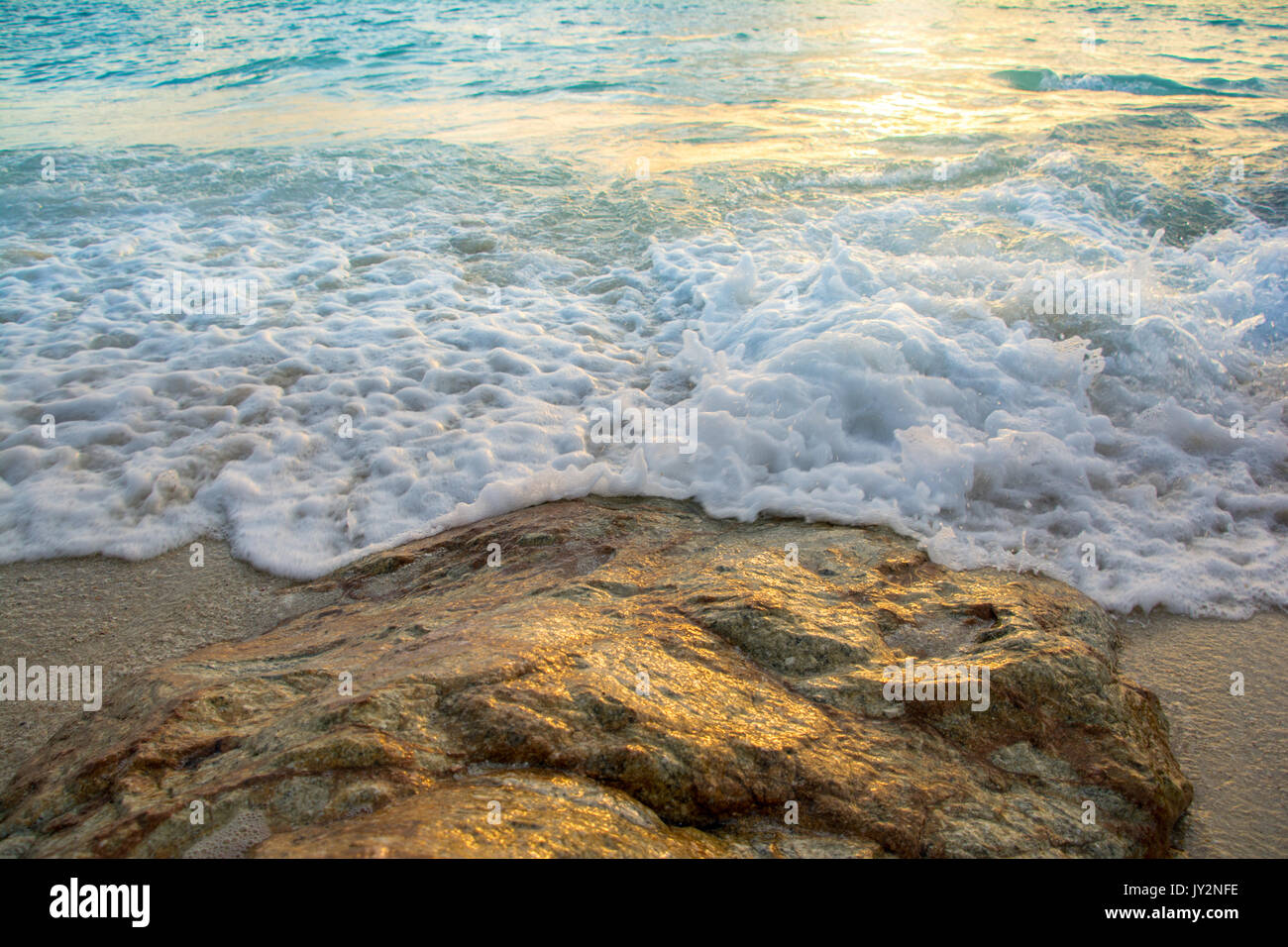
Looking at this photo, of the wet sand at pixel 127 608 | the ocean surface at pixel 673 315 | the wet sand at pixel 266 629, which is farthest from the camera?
the ocean surface at pixel 673 315

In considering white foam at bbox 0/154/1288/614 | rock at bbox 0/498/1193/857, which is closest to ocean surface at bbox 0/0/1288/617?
white foam at bbox 0/154/1288/614

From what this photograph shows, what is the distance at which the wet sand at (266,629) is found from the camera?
246 cm

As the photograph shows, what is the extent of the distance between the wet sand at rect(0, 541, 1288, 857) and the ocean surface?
0.19 m

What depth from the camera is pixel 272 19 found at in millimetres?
22172

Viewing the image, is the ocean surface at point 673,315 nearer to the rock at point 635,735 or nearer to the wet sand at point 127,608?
the wet sand at point 127,608

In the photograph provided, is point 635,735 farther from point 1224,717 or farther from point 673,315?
point 673,315

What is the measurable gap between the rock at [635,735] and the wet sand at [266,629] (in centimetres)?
16

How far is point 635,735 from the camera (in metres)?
2.16

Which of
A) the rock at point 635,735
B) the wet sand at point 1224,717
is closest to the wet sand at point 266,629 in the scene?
the wet sand at point 1224,717

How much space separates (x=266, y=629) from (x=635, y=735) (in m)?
2.00

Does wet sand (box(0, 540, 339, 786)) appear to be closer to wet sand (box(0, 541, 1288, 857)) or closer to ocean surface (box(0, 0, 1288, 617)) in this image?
wet sand (box(0, 541, 1288, 857))

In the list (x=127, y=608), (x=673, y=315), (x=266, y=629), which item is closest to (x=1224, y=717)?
(x=266, y=629)
